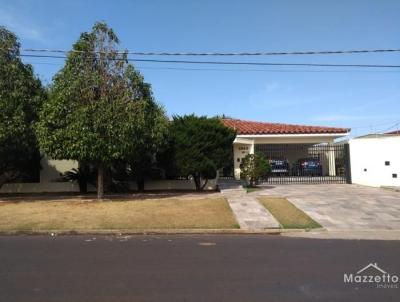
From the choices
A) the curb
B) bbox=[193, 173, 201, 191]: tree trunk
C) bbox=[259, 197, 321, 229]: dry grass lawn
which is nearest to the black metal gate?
bbox=[193, 173, 201, 191]: tree trunk

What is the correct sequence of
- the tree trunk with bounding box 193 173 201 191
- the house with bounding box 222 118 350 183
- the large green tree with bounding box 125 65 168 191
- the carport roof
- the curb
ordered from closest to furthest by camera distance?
the curb < the large green tree with bounding box 125 65 168 191 < the tree trunk with bounding box 193 173 201 191 < the house with bounding box 222 118 350 183 < the carport roof

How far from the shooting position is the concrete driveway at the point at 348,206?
1552cm

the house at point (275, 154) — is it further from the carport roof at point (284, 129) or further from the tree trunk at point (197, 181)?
the tree trunk at point (197, 181)

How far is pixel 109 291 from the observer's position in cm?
704

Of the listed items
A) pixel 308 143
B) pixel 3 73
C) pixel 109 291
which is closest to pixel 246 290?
pixel 109 291

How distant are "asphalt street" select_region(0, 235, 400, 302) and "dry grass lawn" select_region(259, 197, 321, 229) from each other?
2127 millimetres

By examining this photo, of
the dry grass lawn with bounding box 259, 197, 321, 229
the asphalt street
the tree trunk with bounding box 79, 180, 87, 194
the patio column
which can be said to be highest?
the patio column

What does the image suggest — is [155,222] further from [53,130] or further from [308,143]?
[308,143]

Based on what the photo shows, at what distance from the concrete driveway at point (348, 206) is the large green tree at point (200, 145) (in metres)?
2.70

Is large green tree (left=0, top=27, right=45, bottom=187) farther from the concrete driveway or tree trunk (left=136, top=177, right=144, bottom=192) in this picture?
the concrete driveway

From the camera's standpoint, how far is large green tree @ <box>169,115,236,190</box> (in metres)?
22.7

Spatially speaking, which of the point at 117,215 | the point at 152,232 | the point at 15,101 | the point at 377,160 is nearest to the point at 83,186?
the point at 15,101

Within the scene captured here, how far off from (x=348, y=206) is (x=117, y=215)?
8.17m

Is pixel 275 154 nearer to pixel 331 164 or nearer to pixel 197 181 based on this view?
pixel 331 164
